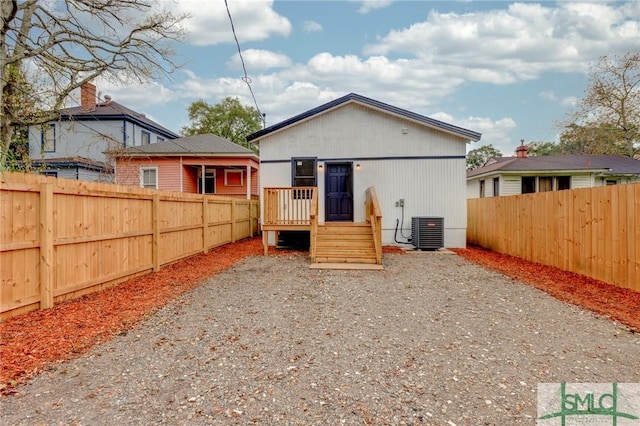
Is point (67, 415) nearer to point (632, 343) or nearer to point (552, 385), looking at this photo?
point (552, 385)

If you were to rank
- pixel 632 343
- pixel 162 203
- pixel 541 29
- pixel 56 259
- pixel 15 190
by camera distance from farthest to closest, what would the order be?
pixel 541 29
pixel 162 203
pixel 56 259
pixel 15 190
pixel 632 343

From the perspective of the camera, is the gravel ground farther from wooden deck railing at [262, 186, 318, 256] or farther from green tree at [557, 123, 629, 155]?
green tree at [557, 123, 629, 155]

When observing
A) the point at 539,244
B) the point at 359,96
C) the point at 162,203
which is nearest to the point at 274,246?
the point at 162,203

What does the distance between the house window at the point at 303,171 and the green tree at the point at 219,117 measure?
2493cm

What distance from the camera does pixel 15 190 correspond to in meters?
3.71

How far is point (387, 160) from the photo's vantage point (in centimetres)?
1065

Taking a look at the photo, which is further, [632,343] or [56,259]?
[56,259]

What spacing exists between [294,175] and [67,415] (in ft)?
30.0

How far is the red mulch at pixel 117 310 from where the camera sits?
2.94 meters

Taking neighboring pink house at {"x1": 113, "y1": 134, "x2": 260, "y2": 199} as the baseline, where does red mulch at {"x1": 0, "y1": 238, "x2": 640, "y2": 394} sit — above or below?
below

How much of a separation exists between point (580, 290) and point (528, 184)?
1329cm

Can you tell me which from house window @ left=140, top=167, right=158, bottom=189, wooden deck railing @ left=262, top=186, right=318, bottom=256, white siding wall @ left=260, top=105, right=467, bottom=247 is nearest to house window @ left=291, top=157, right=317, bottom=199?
white siding wall @ left=260, top=105, right=467, bottom=247

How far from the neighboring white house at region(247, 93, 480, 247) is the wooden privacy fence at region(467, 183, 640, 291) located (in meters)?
1.78

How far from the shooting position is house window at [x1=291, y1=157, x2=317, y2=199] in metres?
10.8
